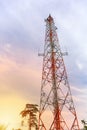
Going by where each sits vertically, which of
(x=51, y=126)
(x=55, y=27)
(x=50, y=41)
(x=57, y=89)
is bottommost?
(x=51, y=126)

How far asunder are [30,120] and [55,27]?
103ft

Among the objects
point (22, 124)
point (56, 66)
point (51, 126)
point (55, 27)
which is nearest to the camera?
point (51, 126)

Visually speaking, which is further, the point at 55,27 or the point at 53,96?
the point at 55,27

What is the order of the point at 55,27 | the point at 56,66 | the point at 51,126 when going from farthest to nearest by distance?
the point at 55,27 < the point at 56,66 < the point at 51,126

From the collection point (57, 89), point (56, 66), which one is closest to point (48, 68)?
point (56, 66)

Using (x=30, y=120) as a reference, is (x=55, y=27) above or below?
above

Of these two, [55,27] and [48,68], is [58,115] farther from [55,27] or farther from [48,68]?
[55,27]

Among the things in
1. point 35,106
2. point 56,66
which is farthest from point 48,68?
point 35,106

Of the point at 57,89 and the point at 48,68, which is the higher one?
the point at 48,68

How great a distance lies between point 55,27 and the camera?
7138 cm

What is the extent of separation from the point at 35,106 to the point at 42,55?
2342 centimetres

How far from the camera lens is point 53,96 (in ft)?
204

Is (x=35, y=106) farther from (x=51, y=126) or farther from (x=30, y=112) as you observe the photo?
(x=51, y=126)

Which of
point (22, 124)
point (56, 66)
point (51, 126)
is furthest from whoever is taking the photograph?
point (22, 124)
